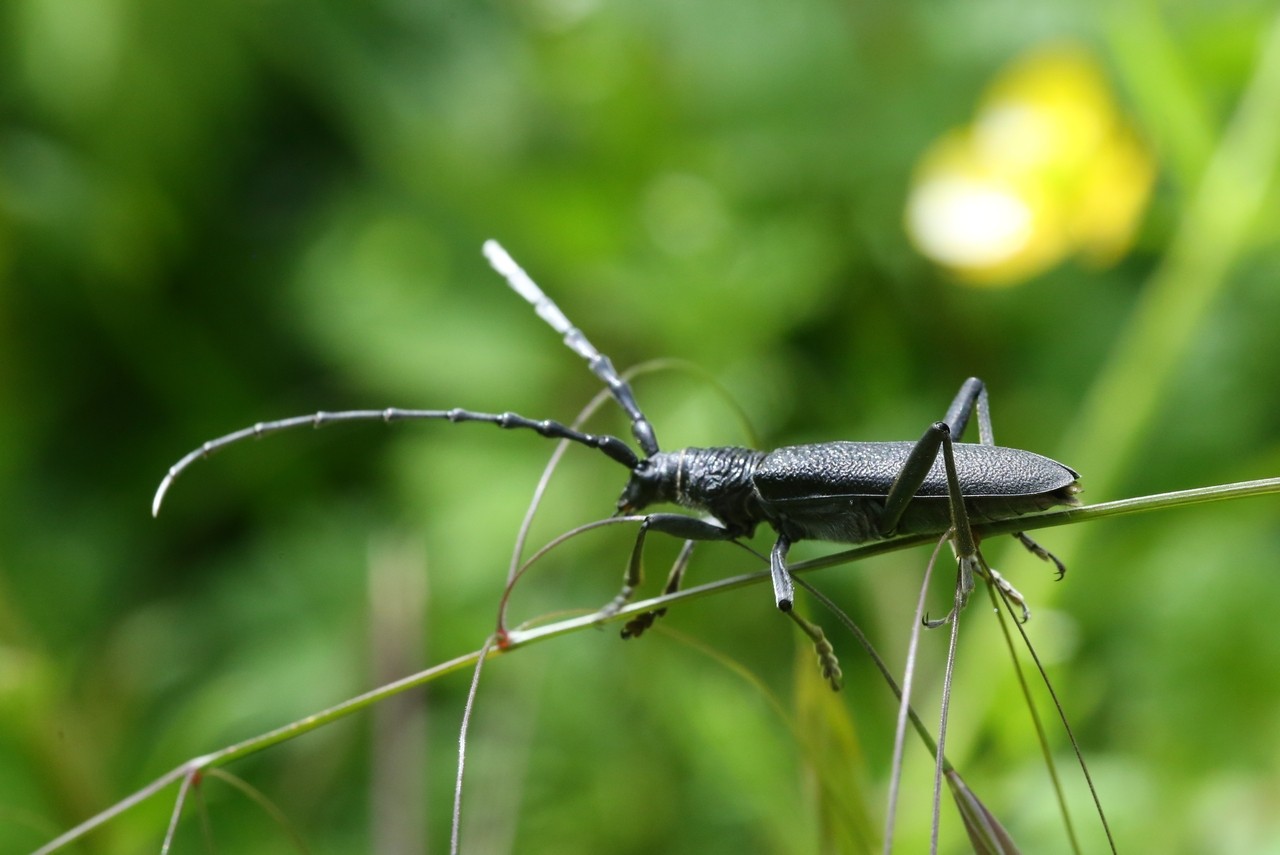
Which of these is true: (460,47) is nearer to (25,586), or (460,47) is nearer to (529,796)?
(25,586)

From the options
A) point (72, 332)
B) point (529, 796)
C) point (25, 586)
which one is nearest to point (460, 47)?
point (72, 332)

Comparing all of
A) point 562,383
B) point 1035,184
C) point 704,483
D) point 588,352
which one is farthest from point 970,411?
point 562,383

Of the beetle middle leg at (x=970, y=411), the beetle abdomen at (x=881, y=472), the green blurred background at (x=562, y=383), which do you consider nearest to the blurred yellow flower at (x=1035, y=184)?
the green blurred background at (x=562, y=383)

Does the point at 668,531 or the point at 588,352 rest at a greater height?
the point at 588,352

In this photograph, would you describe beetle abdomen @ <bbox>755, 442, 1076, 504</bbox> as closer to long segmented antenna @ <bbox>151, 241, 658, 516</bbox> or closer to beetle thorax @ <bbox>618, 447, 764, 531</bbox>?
beetle thorax @ <bbox>618, 447, 764, 531</bbox>

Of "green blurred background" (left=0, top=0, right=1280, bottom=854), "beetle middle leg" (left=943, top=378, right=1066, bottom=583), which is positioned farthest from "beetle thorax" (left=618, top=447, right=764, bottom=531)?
"green blurred background" (left=0, top=0, right=1280, bottom=854)

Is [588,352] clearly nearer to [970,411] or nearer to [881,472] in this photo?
[881,472]
